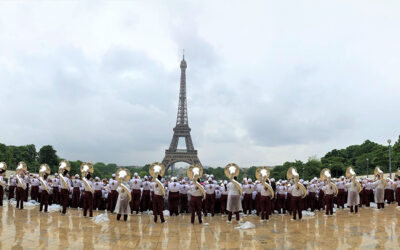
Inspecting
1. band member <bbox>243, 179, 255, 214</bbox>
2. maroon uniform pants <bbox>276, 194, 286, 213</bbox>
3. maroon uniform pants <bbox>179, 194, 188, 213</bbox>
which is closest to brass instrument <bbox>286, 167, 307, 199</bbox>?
band member <bbox>243, 179, 255, 214</bbox>

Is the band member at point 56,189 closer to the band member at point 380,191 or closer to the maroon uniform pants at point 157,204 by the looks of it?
the maroon uniform pants at point 157,204

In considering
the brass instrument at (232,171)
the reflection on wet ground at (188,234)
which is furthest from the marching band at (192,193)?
the reflection on wet ground at (188,234)

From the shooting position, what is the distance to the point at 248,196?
1802cm

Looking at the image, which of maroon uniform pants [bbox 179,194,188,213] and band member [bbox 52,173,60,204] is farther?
band member [bbox 52,173,60,204]

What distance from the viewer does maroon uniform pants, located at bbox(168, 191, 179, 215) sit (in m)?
16.9

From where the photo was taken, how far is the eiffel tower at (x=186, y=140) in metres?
86.1

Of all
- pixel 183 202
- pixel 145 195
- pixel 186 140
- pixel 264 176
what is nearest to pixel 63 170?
pixel 145 195

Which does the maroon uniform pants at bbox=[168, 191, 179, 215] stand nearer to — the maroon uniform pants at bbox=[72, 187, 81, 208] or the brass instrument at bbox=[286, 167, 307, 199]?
the maroon uniform pants at bbox=[72, 187, 81, 208]

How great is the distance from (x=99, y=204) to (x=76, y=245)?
30.2 feet

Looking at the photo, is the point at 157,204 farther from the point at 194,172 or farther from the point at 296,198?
the point at 296,198

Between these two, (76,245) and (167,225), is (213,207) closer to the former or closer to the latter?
(167,225)

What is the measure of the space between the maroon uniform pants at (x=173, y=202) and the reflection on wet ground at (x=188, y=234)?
209 cm

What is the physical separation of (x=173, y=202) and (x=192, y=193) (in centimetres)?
328

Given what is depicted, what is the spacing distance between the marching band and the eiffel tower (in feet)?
214
